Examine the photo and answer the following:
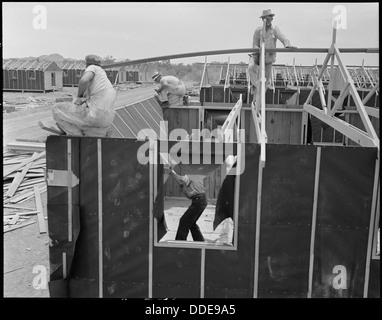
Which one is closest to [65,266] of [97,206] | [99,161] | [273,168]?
[97,206]

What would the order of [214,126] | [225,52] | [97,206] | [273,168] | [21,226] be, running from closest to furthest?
[273,168] < [97,206] < [225,52] < [21,226] < [214,126]

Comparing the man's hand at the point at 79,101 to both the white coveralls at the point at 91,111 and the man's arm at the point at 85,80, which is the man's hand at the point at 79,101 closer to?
the white coveralls at the point at 91,111

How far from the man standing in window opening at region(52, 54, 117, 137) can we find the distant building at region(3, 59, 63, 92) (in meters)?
37.4


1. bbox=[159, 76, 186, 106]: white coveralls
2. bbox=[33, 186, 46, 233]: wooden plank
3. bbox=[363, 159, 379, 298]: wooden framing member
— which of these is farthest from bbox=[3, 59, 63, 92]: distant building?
bbox=[363, 159, 379, 298]: wooden framing member

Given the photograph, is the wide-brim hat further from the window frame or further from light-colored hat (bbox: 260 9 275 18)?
light-colored hat (bbox: 260 9 275 18)

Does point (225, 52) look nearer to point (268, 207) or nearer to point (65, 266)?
point (268, 207)

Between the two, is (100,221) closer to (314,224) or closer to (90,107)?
(90,107)

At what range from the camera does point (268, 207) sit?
657 cm

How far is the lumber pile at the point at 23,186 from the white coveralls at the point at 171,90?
513 centimetres

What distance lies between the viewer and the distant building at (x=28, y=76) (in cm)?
4219

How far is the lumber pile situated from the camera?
12000 millimetres

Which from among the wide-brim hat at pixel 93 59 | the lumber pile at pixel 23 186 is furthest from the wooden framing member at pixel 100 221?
the lumber pile at pixel 23 186

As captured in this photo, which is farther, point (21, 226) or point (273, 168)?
point (21, 226)

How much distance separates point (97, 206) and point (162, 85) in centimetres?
792
